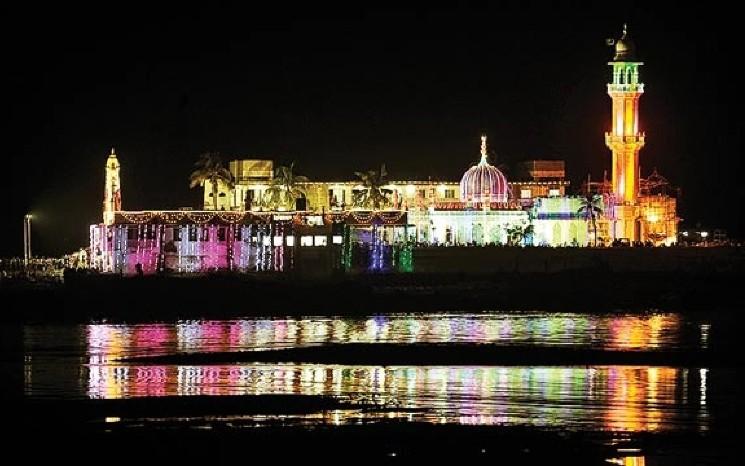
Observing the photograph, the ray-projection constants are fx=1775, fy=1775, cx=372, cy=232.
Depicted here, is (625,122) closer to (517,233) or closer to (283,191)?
(517,233)

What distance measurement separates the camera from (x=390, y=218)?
118 meters

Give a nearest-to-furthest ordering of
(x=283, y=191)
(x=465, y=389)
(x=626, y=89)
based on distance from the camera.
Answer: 1. (x=465, y=389)
2. (x=626, y=89)
3. (x=283, y=191)

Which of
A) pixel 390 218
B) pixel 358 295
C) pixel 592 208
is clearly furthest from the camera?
pixel 592 208

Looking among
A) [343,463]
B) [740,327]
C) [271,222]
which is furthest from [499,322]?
[343,463]

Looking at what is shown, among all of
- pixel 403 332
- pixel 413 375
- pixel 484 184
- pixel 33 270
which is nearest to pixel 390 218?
pixel 484 184

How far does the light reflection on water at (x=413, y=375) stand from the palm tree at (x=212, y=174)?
45524 mm

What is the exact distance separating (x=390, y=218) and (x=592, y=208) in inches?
588

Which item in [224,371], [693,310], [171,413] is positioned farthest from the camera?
[693,310]

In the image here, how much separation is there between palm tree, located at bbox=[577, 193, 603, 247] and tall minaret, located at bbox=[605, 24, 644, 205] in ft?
4.92

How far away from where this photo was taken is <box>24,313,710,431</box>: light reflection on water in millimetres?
46875

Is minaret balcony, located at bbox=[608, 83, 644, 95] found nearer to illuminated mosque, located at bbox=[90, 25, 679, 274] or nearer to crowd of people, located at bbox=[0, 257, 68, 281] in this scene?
illuminated mosque, located at bbox=[90, 25, 679, 274]

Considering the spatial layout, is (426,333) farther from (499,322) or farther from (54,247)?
(54,247)

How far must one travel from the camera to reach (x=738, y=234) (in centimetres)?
15875

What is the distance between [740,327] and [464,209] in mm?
45647
